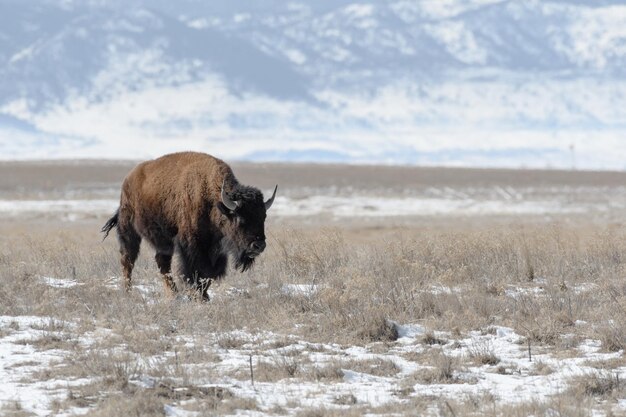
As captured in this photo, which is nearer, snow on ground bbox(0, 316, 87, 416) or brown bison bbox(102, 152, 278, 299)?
snow on ground bbox(0, 316, 87, 416)

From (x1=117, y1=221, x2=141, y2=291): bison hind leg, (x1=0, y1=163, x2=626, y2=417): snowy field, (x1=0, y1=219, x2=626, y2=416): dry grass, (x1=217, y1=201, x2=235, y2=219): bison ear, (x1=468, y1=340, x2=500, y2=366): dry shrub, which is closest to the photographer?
(x1=0, y1=163, x2=626, y2=417): snowy field

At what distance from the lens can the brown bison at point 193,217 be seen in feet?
39.7

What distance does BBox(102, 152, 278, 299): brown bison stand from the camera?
39.7 feet

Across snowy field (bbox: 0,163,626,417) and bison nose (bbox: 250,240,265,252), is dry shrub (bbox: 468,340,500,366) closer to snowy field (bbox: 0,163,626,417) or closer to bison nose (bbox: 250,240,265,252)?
snowy field (bbox: 0,163,626,417)

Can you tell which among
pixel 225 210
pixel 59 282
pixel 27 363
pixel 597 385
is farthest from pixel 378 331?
pixel 59 282

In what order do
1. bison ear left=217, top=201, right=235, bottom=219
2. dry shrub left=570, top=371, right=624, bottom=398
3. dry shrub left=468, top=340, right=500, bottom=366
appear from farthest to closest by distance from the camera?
bison ear left=217, top=201, right=235, bottom=219 → dry shrub left=468, top=340, right=500, bottom=366 → dry shrub left=570, top=371, right=624, bottom=398

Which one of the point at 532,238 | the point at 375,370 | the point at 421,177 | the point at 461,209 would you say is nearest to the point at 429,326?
the point at 375,370

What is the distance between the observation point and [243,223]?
39.4ft

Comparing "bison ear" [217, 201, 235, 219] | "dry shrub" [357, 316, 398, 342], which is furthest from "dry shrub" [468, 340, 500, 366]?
"bison ear" [217, 201, 235, 219]

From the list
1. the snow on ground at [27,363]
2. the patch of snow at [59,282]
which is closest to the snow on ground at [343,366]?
the snow on ground at [27,363]

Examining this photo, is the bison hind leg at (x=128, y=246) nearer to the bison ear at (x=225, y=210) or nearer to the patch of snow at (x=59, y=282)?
the patch of snow at (x=59, y=282)

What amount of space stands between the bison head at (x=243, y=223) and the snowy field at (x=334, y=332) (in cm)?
38

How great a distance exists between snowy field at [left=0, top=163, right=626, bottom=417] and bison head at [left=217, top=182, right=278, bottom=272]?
0.38 metres

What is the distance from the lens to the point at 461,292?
11938 mm
